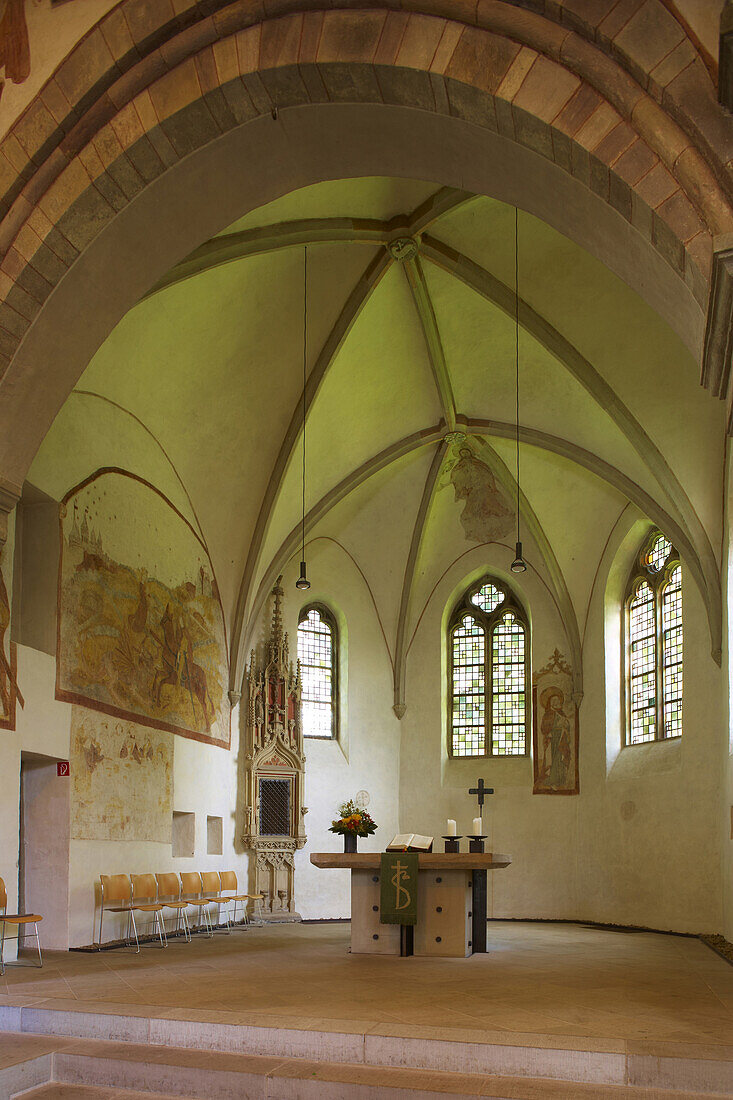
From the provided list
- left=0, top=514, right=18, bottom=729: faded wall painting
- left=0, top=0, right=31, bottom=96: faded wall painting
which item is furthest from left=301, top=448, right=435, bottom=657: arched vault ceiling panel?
left=0, top=0, right=31, bottom=96: faded wall painting

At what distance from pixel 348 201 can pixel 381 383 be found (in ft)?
12.8

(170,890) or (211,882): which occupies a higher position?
(170,890)

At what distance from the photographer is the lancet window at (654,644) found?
17000mm

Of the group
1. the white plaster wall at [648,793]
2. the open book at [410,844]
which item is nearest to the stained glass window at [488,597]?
the white plaster wall at [648,793]

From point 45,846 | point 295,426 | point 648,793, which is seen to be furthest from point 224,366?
point 648,793

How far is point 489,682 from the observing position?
800 inches

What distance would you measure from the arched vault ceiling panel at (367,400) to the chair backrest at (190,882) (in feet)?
16.7

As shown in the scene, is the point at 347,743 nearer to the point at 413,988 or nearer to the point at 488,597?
the point at 488,597

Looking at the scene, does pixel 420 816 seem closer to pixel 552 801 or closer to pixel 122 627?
pixel 552 801

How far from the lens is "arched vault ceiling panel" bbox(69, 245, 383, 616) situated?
12.9m

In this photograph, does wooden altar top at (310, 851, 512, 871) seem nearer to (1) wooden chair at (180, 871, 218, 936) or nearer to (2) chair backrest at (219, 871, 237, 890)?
(1) wooden chair at (180, 871, 218, 936)

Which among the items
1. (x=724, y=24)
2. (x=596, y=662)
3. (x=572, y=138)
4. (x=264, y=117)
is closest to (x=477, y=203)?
(x=264, y=117)

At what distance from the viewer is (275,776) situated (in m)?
17.9

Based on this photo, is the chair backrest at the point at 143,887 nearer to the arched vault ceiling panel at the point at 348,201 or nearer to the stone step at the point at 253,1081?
the stone step at the point at 253,1081
